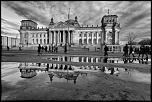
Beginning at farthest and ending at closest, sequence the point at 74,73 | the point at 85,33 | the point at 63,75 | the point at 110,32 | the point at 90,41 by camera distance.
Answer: the point at 90,41, the point at 85,33, the point at 110,32, the point at 74,73, the point at 63,75

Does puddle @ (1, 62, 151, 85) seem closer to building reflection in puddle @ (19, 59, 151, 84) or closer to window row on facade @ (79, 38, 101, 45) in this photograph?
building reflection in puddle @ (19, 59, 151, 84)

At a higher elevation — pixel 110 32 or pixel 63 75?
pixel 110 32

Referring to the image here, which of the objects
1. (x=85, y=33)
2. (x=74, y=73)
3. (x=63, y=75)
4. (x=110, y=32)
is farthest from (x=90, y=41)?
(x=63, y=75)

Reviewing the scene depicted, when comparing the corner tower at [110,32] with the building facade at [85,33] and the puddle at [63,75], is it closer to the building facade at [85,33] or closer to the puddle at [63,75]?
the building facade at [85,33]

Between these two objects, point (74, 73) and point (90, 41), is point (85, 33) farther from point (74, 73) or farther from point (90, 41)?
point (74, 73)

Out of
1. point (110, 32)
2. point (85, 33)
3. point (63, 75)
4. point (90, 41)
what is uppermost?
point (110, 32)

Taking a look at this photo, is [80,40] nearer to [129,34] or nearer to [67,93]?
[129,34]

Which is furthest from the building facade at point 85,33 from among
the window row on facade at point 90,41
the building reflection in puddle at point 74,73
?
the building reflection in puddle at point 74,73

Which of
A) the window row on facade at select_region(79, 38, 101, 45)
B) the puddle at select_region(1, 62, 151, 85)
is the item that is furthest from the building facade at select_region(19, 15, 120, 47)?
the puddle at select_region(1, 62, 151, 85)

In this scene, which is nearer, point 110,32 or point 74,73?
point 74,73

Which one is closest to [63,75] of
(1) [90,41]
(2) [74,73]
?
(2) [74,73]

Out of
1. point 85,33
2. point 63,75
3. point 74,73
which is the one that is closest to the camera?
point 63,75

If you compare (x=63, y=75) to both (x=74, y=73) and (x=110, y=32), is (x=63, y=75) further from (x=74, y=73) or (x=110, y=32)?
(x=110, y=32)

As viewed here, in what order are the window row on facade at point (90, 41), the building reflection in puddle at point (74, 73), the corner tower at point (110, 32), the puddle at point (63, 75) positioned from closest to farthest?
the puddle at point (63, 75)
the building reflection in puddle at point (74, 73)
the corner tower at point (110, 32)
the window row on facade at point (90, 41)
